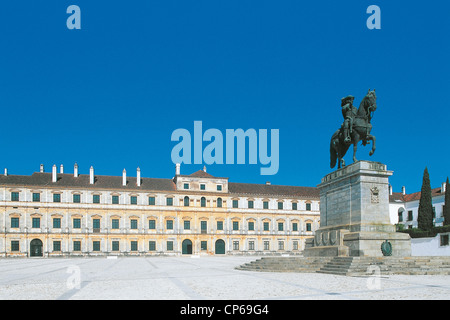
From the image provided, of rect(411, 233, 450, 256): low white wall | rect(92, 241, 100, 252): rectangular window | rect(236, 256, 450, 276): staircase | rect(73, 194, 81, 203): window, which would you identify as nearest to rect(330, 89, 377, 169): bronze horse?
rect(236, 256, 450, 276): staircase

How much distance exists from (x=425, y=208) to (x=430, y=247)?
6.80 metres

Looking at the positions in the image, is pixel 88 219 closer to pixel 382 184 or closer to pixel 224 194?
pixel 224 194

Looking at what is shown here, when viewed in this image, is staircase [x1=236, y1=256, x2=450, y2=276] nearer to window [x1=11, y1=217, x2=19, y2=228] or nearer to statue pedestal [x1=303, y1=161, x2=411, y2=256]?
statue pedestal [x1=303, y1=161, x2=411, y2=256]

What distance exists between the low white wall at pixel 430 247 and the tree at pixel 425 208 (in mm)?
3768

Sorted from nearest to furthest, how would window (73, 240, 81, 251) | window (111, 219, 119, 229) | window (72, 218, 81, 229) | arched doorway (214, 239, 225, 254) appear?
window (73, 240, 81, 251) → window (72, 218, 81, 229) → window (111, 219, 119, 229) → arched doorway (214, 239, 225, 254)

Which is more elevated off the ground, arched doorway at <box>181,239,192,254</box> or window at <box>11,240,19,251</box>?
window at <box>11,240,19,251</box>

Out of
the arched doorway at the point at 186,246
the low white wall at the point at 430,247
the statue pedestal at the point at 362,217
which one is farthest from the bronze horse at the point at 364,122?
the arched doorway at the point at 186,246

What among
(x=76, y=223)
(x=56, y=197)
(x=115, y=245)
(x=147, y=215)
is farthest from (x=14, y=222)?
(x=147, y=215)

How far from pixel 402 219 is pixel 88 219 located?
42902 mm

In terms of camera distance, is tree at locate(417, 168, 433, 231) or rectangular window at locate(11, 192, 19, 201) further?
rectangular window at locate(11, 192, 19, 201)

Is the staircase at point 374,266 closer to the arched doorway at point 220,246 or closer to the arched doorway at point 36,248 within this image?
the arched doorway at point 220,246

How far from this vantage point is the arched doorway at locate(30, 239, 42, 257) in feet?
183

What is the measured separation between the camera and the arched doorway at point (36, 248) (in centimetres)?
5570

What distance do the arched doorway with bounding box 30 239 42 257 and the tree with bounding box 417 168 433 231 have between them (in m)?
44.4
